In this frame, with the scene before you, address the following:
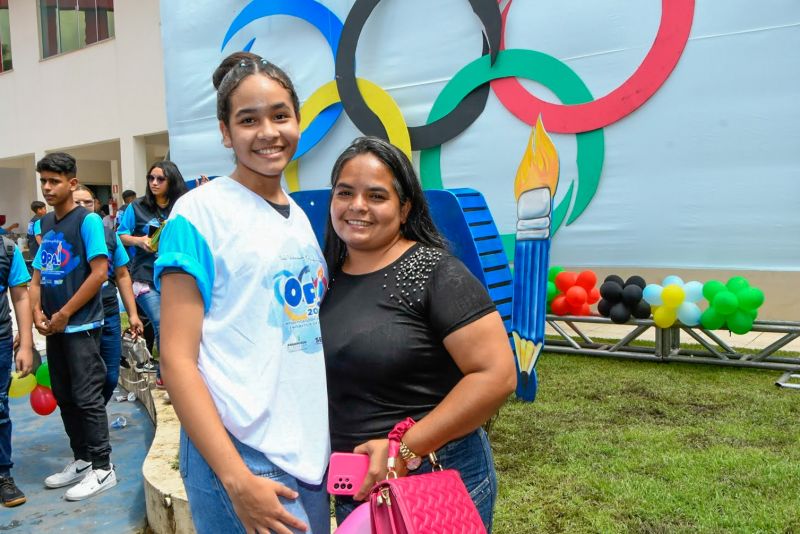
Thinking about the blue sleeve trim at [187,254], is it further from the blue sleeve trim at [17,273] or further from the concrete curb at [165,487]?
the blue sleeve trim at [17,273]

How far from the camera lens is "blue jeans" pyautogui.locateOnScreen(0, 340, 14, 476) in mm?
3459

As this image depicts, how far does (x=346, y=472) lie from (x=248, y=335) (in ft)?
1.19

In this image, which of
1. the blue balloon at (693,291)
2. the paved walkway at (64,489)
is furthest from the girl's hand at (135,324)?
the blue balloon at (693,291)

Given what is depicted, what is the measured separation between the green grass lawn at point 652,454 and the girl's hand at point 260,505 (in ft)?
5.71

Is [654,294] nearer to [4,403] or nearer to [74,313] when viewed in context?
[74,313]

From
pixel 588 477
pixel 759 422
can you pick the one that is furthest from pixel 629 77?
pixel 588 477

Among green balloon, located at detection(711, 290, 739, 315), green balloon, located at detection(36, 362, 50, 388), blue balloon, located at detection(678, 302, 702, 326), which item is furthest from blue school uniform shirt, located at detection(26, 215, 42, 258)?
green balloon, located at detection(711, 290, 739, 315)

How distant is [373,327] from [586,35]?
16.8ft

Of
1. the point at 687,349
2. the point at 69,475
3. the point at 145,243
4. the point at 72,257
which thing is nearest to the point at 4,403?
the point at 69,475

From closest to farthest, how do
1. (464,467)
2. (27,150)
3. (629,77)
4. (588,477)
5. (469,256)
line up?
1. (464,467)
2. (469,256)
3. (588,477)
4. (629,77)
5. (27,150)

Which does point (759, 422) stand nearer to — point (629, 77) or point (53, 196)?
point (629, 77)

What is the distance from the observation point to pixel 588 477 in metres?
3.24

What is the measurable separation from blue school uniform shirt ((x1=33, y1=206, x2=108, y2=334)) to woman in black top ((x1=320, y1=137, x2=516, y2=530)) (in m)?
2.54

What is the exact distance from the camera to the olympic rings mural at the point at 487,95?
216 inches
